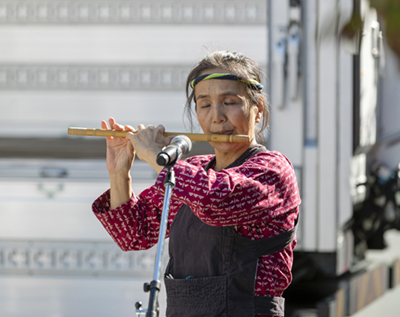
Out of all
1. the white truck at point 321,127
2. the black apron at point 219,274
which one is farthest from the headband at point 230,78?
the white truck at point 321,127

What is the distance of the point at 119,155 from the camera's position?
1660 mm

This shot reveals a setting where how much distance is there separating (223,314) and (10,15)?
7.20ft

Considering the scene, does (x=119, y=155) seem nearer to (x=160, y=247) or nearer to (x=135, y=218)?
(x=135, y=218)

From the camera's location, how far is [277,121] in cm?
292

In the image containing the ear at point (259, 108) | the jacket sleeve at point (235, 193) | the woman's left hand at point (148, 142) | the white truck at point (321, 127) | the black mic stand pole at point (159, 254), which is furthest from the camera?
the white truck at point (321, 127)

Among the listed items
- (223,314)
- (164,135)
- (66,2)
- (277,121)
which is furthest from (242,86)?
(66,2)

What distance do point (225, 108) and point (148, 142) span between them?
0.73 ft

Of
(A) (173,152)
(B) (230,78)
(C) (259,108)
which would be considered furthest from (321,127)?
(A) (173,152)

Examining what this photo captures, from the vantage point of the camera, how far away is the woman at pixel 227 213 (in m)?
1.32

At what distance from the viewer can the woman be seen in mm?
1317

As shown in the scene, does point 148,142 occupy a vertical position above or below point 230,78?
below

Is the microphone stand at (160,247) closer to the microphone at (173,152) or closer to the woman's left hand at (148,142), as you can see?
the microphone at (173,152)

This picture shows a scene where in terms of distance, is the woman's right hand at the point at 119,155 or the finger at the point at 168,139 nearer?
the finger at the point at 168,139

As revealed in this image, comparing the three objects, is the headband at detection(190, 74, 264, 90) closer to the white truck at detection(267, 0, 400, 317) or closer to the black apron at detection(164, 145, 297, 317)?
the black apron at detection(164, 145, 297, 317)
